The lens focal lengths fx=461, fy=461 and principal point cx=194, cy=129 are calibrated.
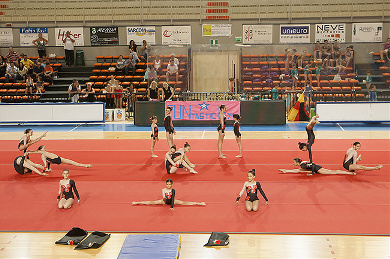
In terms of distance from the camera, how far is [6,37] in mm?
29984

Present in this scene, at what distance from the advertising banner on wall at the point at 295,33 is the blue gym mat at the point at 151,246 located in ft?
74.2

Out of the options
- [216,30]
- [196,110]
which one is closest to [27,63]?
[216,30]

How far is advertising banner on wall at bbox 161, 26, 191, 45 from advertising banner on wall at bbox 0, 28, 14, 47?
9.96 m

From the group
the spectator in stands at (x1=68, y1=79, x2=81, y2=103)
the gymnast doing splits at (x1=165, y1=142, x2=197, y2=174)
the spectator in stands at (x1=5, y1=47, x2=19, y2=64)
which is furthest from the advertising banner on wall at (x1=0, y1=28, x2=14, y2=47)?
the gymnast doing splits at (x1=165, y1=142, x2=197, y2=174)

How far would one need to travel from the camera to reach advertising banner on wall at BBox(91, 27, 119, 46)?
1164 inches

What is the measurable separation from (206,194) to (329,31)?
2062cm

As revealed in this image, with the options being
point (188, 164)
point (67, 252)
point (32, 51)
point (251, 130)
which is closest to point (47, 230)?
point (67, 252)

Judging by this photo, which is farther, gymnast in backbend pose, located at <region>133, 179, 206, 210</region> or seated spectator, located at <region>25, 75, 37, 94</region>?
seated spectator, located at <region>25, 75, 37, 94</region>

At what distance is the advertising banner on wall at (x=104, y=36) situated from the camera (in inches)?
1164

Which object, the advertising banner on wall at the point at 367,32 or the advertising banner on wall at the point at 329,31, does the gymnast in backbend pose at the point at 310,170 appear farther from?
the advertising banner on wall at the point at 367,32

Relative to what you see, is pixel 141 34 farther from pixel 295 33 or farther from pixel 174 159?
pixel 174 159

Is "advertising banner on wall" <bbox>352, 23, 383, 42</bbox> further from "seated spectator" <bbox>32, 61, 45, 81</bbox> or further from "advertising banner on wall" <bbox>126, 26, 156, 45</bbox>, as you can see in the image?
"seated spectator" <bbox>32, 61, 45, 81</bbox>

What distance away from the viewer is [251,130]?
20.3m

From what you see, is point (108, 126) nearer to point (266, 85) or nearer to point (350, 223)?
point (266, 85)
